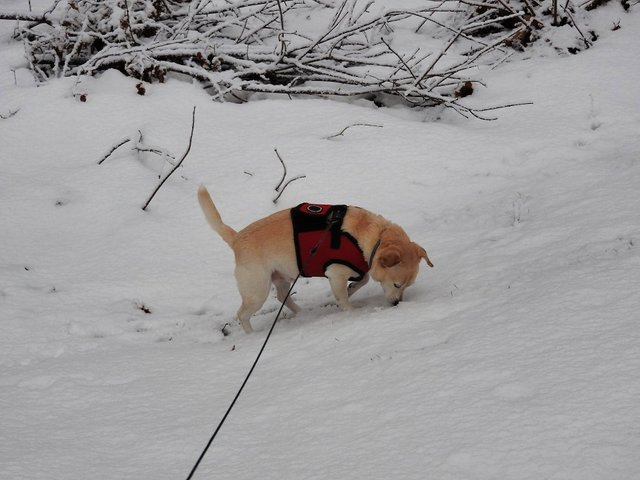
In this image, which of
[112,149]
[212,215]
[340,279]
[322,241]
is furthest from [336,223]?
[112,149]

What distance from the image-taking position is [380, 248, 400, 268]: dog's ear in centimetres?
364

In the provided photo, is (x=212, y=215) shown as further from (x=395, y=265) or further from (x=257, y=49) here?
(x=257, y=49)

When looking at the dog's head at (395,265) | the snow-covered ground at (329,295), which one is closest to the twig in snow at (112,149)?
the snow-covered ground at (329,295)

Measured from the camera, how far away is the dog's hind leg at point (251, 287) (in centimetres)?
390

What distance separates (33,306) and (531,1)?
751 centimetres

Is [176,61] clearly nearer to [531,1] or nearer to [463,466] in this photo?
[531,1]

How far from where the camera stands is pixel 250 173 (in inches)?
228

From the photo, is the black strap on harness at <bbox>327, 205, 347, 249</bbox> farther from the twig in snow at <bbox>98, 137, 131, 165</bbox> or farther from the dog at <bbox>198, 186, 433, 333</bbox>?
the twig in snow at <bbox>98, 137, 131, 165</bbox>

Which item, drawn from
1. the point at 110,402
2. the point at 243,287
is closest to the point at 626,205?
the point at 243,287

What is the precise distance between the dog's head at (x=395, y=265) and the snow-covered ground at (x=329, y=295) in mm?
180

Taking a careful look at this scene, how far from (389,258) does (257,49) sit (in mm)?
4832

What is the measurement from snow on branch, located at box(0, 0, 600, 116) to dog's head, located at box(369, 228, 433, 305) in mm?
3056

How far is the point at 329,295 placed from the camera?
458 cm

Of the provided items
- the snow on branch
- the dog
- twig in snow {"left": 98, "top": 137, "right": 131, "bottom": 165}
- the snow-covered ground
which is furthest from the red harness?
the snow on branch
